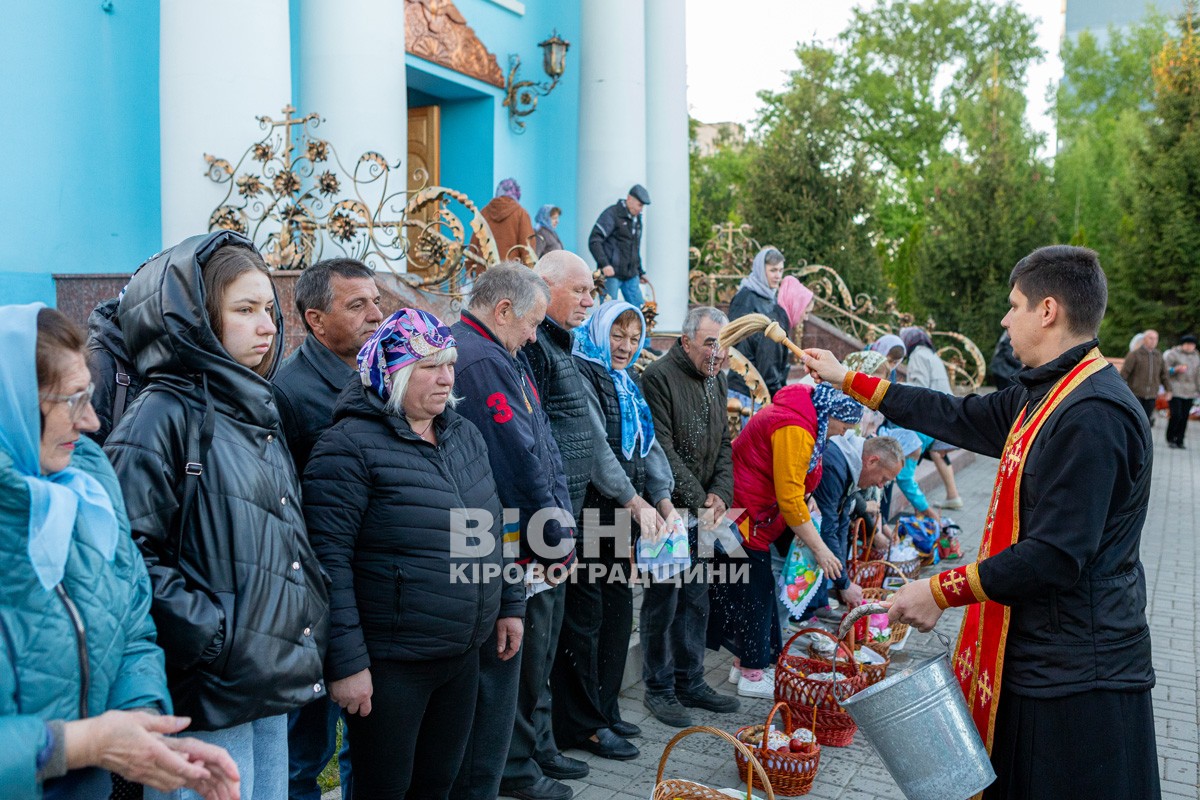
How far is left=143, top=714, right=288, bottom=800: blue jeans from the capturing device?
2256 millimetres

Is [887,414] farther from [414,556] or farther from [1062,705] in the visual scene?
[414,556]

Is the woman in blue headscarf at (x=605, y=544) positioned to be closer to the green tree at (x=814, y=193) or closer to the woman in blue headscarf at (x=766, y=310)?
the woman in blue headscarf at (x=766, y=310)

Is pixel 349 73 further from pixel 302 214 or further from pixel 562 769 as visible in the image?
pixel 562 769

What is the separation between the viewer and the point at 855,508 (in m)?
6.57

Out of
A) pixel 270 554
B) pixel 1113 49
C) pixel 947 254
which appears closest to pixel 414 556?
pixel 270 554

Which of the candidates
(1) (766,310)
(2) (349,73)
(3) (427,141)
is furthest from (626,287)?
(2) (349,73)

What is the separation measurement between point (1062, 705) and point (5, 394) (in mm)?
2720

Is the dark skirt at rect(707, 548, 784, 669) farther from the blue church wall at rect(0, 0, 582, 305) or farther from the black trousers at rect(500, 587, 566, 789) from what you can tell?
the blue church wall at rect(0, 0, 582, 305)

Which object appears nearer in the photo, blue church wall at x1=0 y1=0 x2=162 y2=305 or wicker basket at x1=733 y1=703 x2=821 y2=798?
wicker basket at x1=733 y1=703 x2=821 y2=798

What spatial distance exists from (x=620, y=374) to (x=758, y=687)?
6.39 feet

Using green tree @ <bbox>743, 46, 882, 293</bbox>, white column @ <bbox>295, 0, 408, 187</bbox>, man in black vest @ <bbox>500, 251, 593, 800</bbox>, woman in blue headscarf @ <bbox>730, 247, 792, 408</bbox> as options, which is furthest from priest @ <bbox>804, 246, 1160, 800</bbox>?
green tree @ <bbox>743, 46, 882, 293</bbox>

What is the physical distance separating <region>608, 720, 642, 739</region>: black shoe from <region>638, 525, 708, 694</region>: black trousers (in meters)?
0.35

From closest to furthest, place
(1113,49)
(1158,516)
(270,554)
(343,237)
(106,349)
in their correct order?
1. (270,554)
2. (106,349)
3. (343,237)
4. (1158,516)
5. (1113,49)

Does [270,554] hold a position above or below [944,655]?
above
